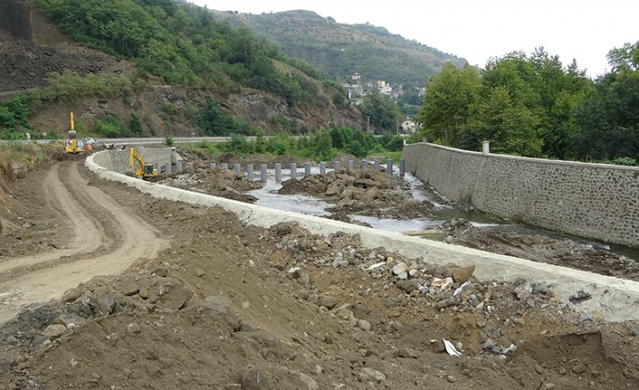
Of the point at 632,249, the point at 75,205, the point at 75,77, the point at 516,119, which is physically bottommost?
the point at 632,249

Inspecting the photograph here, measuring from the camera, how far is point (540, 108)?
35688 millimetres

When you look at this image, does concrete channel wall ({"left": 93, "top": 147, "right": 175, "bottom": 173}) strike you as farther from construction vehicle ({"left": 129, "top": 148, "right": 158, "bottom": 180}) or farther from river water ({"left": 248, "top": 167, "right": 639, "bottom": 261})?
river water ({"left": 248, "top": 167, "right": 639, "bottom": 261})

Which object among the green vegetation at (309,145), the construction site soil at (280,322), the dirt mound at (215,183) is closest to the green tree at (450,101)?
the green vegetation at (309,145)

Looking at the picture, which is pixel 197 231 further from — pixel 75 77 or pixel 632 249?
pixel 75 77

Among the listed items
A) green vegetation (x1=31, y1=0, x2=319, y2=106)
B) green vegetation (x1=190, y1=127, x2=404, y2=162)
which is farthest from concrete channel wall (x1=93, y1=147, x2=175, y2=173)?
green vegetation (x1=31, y1=0, x2=319, y2=106)

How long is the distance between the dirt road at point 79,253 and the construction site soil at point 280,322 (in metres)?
0.05

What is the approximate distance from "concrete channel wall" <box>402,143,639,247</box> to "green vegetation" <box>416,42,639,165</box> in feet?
13.5

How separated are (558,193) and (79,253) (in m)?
16.1

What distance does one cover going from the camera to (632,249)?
51.2ft

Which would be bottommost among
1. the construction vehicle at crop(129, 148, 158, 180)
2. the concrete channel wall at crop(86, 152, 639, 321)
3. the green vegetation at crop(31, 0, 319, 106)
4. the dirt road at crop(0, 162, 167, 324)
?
the construction vehicle at crop(129, 148, 158, 180)

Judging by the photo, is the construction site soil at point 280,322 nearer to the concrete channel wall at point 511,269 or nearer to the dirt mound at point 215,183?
the concrete channel wall at point 511,269

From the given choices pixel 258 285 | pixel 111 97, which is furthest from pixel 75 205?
pixel 111 97

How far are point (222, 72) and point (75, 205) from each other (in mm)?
62627

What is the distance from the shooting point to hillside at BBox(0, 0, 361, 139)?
175ft
